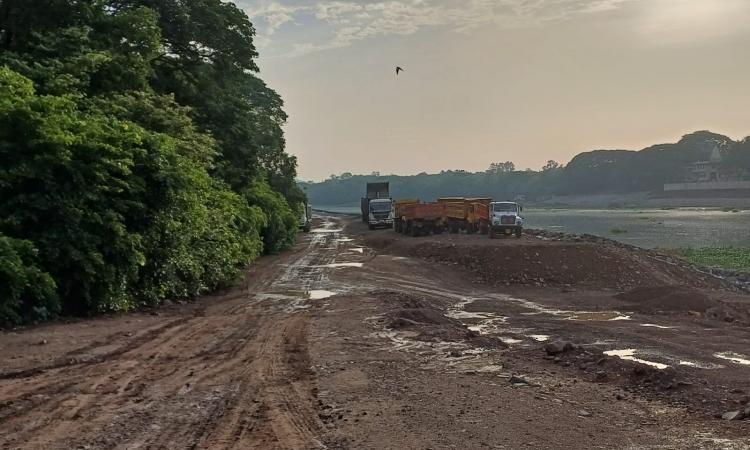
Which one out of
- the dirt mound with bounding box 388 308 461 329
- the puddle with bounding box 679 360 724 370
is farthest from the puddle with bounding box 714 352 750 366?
the dirt mound with bounding box 388 308 461 329

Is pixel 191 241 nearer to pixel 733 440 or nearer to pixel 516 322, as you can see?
pixel 516 322

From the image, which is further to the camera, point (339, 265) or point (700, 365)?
point (339, 265)

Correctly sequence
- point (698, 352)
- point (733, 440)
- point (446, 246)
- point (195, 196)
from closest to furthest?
point (733, 440) < point (698, 352) < point (195, 196) < point (446, 246)

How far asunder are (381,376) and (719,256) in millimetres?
38355

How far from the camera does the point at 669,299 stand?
1828cm

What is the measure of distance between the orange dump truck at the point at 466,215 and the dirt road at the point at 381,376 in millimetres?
23557

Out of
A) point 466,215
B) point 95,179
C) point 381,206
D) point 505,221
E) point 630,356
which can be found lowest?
point 630,356

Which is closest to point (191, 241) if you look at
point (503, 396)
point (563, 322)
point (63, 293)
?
point (63, 293)

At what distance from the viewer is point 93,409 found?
7.22 meters

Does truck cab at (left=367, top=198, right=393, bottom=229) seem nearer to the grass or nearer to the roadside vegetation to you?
the grass

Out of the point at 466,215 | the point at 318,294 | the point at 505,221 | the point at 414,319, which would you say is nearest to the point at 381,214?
the point at 466,215

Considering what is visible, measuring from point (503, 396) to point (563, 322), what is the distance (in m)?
7.50

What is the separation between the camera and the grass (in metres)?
36.7

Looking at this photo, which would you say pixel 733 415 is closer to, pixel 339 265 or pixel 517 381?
pixel 517 381
